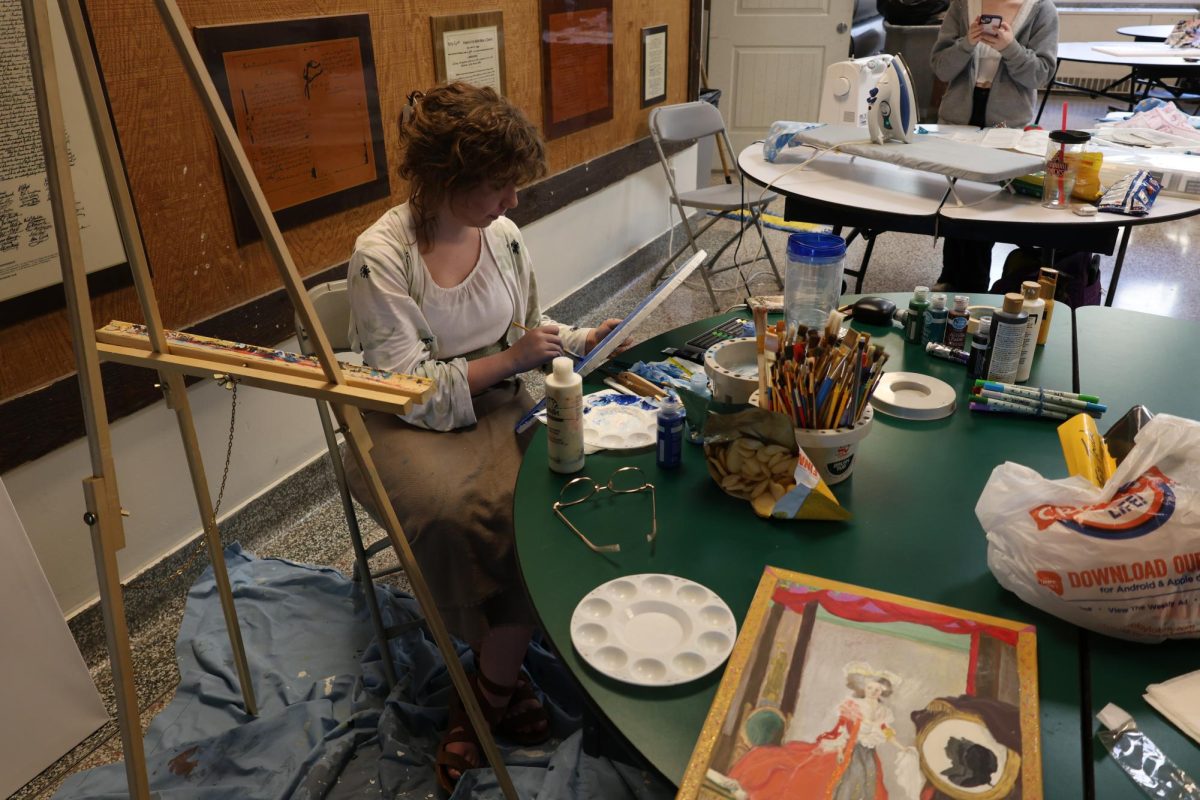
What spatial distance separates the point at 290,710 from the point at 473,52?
2.26m

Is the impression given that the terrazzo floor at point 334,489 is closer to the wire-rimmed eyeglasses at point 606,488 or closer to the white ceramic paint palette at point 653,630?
the wire-rimmed eyeglasses at point 606,488

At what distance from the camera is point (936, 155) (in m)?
2.76

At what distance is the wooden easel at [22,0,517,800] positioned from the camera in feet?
3.12

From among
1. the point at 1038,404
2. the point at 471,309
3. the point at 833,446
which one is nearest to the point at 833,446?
the point at 833,446

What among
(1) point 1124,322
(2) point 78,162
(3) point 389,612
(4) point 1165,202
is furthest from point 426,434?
(4) point 1165,202

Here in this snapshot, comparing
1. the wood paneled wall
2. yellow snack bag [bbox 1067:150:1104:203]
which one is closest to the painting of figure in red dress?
the wood paneled wall

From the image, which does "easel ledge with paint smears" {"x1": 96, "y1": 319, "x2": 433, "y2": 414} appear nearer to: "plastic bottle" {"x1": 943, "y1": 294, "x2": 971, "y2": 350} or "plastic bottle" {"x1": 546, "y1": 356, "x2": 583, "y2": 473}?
"plastic bottle" {"x1": 546, "y1": 356, "x2": 583, "y2": 473}

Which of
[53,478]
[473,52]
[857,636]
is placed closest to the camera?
[857,636]

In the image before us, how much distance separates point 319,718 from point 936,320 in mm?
1556

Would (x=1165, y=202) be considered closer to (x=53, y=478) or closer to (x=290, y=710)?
(x=290, y=710)

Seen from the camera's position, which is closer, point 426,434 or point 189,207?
point 426,434

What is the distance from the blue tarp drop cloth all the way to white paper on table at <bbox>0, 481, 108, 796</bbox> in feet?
0.39

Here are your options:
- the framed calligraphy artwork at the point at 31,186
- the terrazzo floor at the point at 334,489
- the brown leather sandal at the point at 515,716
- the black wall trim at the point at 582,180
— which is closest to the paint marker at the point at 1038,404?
the brown leather sandal at the point at 515,716

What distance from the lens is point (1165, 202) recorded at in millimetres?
2582
